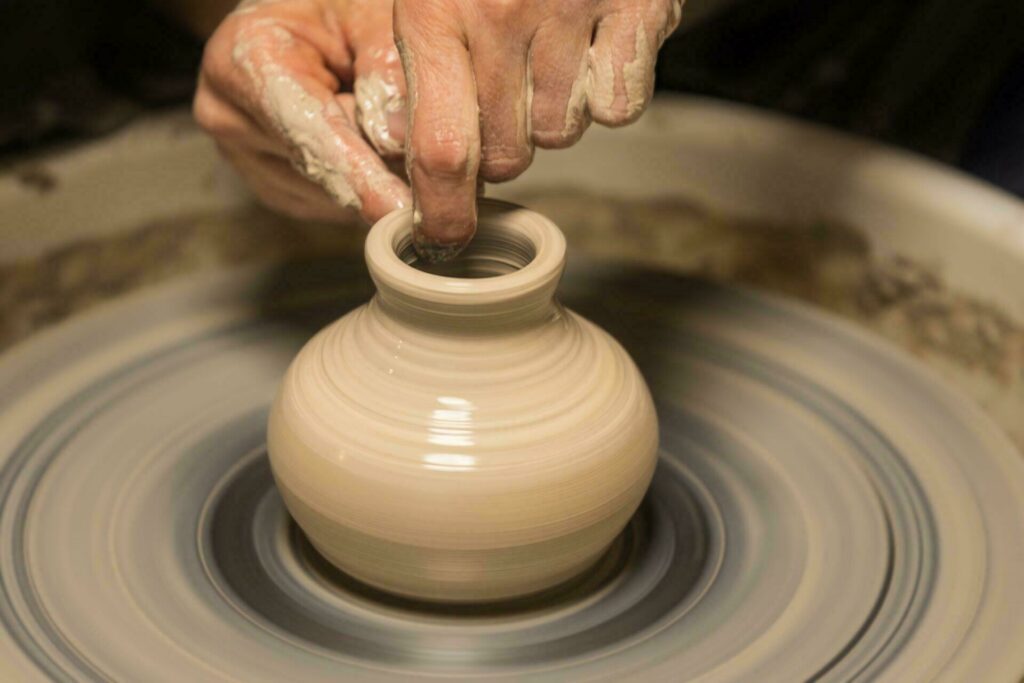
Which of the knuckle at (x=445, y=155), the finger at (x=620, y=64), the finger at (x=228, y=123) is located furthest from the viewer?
the finger at (x=228, y=123)

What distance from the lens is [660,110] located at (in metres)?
1.79

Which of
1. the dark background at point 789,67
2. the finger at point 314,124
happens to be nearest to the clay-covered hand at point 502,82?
the finger at point 314,124

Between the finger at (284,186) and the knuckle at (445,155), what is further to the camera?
the finger at (284,186)

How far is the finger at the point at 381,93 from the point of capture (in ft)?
3.78

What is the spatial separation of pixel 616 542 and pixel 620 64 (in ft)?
1.51

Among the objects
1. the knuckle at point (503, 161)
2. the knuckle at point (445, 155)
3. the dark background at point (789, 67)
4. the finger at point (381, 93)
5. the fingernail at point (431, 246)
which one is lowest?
the dark background at point (789, 67)

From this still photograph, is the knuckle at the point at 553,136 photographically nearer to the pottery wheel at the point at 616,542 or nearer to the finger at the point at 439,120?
the finger at the point at 439,120

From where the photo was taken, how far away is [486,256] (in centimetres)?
113

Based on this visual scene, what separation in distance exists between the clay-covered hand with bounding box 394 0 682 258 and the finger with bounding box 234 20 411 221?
0.10 meters

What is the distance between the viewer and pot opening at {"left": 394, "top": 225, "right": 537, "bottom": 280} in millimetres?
1091

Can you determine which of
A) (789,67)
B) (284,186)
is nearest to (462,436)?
(284,186)

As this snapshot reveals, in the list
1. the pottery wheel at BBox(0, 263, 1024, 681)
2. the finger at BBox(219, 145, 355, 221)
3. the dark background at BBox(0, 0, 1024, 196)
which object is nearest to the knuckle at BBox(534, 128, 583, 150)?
the finger at BBox(219, 145, 355, 221)

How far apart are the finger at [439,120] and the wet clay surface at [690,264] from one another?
480mm

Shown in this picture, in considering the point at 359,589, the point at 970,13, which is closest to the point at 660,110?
the point at 970,13
